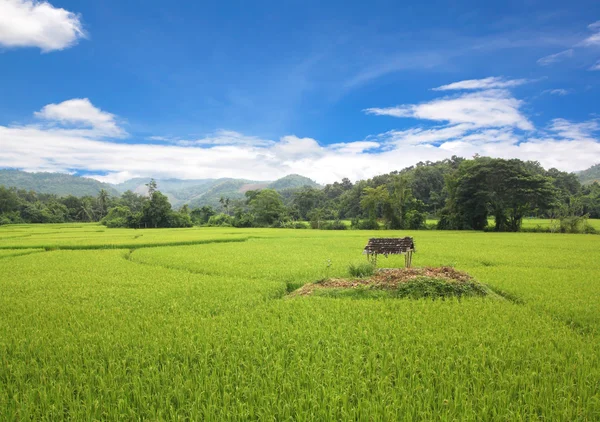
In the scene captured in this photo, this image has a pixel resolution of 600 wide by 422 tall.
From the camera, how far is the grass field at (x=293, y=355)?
134 inches

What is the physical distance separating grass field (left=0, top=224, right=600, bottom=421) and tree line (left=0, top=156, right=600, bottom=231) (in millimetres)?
32697

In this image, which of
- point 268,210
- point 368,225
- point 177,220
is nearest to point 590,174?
point 368,225

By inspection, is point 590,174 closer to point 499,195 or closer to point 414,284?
point 499,195

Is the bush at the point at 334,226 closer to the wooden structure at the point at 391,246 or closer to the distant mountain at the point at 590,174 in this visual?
the wooden structure at the point at 391,246

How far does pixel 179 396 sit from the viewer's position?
3594 millimetres

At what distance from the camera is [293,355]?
15.1ft

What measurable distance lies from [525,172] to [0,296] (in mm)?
45010

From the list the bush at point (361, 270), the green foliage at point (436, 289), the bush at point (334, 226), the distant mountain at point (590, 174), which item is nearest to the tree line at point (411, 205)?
the bush at point (334, 226)

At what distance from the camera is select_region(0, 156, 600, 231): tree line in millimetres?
36312

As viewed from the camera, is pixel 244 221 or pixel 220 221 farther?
pixel 220 221

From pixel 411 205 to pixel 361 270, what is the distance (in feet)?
129

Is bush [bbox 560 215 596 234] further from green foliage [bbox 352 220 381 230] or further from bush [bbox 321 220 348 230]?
bush [bbox 321 220 348 230]

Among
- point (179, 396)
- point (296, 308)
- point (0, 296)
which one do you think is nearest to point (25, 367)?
point (179, 396)

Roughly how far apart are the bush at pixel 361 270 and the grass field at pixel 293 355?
111 inches
